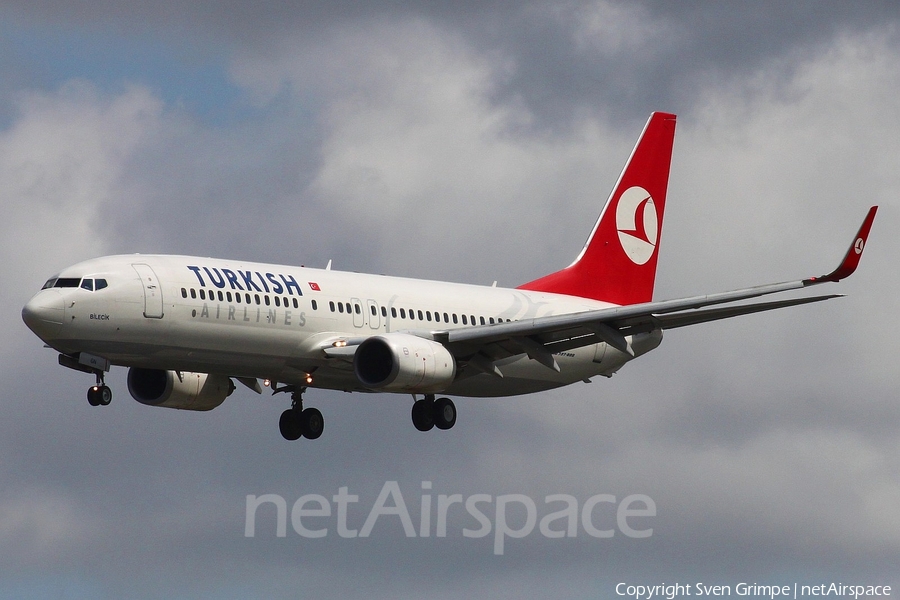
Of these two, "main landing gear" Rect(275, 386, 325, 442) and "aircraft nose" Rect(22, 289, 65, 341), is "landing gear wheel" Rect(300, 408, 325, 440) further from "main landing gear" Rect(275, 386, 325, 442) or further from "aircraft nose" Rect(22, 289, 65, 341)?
"aircraft nose" Rect(22, 289, 65, 341)

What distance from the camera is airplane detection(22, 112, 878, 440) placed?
164 ft

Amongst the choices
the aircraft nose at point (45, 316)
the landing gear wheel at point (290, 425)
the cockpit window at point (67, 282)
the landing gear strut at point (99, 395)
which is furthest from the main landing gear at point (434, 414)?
the aircraft nose at point (45, 316)

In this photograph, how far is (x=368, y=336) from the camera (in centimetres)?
5469

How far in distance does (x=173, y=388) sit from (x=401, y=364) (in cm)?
960

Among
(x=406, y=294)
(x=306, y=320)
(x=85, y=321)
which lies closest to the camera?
(x=85, y=321)

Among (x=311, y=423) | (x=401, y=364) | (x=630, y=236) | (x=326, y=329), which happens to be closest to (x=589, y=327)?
(x=401, y=364)

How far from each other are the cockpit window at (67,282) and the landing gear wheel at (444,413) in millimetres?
13429

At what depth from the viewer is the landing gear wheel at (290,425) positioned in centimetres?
5919

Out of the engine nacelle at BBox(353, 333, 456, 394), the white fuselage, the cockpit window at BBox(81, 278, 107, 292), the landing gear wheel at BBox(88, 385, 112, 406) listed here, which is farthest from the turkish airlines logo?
the landing gear wheel at BBox(88, 385, 112, 406)

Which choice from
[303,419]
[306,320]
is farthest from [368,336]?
[303,419]

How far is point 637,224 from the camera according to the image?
6738cm

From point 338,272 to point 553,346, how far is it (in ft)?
23.9

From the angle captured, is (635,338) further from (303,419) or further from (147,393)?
(147,393)

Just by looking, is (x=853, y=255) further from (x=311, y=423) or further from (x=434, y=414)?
(x=311, y=423)
